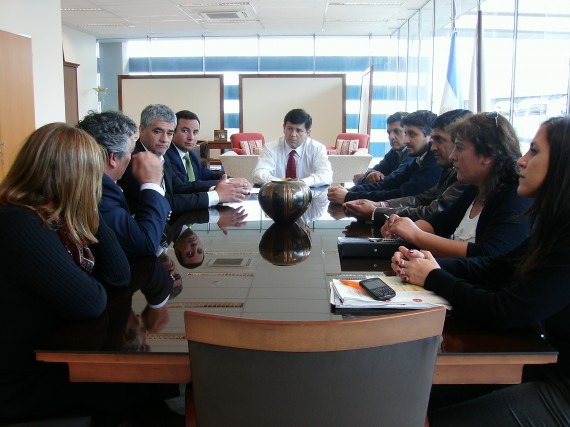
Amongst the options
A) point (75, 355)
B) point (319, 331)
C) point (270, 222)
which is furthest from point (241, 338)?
point (270, 222)

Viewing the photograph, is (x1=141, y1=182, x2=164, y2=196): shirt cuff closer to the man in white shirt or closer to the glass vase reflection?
the glass vase reflection

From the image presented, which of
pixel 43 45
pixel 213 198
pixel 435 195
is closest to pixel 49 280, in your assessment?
Answer: pixel 213 198

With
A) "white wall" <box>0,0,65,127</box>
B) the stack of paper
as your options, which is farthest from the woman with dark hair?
"white wall" <box>0,0,65,127</box>

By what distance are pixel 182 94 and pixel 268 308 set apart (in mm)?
10405

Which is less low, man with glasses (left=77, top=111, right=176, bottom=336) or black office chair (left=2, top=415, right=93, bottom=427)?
man with glasses (left=77, top=111, right=176, bottom=336)

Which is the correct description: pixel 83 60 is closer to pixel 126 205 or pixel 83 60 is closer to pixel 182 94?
pixel 182 94

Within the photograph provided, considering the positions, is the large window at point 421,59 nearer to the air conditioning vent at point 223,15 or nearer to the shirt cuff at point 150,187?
the shirt cuff at point 150,187

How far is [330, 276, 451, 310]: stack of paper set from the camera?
119 centimetres

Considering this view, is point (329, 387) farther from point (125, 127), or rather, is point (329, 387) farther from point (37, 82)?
point (37, 82)

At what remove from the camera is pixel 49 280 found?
1.11 m

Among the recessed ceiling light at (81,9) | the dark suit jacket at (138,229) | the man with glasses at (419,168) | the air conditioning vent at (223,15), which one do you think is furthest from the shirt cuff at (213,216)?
the recessed ceiling light at (81,9)

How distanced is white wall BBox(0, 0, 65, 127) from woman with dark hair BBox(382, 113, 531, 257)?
5386 mm

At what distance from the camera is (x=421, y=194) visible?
283 cm

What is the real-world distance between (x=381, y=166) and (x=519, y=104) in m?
1.45
